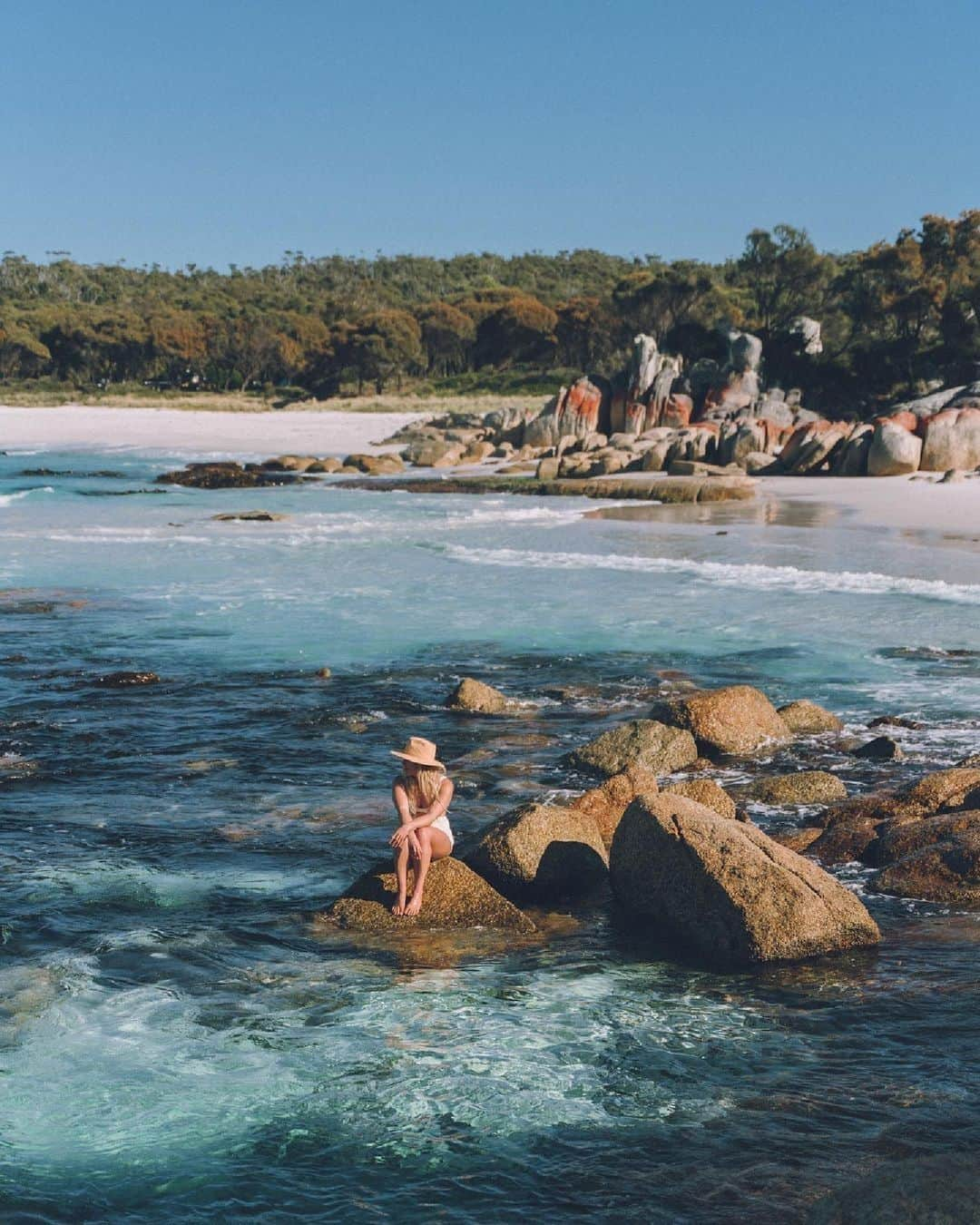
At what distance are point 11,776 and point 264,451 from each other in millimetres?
53720

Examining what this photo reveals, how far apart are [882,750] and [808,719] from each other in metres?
1.22

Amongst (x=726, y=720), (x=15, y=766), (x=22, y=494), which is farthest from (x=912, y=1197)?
(x=22, y=494)

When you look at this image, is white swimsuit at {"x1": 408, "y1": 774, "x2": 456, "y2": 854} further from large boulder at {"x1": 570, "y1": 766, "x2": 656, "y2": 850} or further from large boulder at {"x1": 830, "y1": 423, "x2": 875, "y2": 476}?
large boulder at {"x1": 830, "y1": 423, "x2": 875, "y2": 476}

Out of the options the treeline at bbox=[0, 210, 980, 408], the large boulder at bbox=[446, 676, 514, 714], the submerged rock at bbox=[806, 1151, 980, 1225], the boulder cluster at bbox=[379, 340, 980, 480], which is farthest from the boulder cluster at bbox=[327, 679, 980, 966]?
the treeline at bbox=[0, 210, 980, 408]

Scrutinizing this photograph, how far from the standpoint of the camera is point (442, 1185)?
586 cm

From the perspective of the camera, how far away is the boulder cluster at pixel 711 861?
8.19 metres

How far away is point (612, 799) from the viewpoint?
1038 cm

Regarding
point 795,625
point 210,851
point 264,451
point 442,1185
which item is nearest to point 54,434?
point 264,451

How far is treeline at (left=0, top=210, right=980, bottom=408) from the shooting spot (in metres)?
61.8

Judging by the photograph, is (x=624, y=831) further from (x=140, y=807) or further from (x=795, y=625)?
(x=795, y=625)

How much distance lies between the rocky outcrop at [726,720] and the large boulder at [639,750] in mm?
280

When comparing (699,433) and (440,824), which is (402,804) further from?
(699,433)

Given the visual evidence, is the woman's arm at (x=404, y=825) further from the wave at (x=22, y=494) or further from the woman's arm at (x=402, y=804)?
the wave at (x=22, y=494)

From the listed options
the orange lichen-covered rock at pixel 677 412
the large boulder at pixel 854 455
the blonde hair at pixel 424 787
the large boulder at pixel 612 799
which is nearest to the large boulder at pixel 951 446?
the large boulder at pixel 854 455
